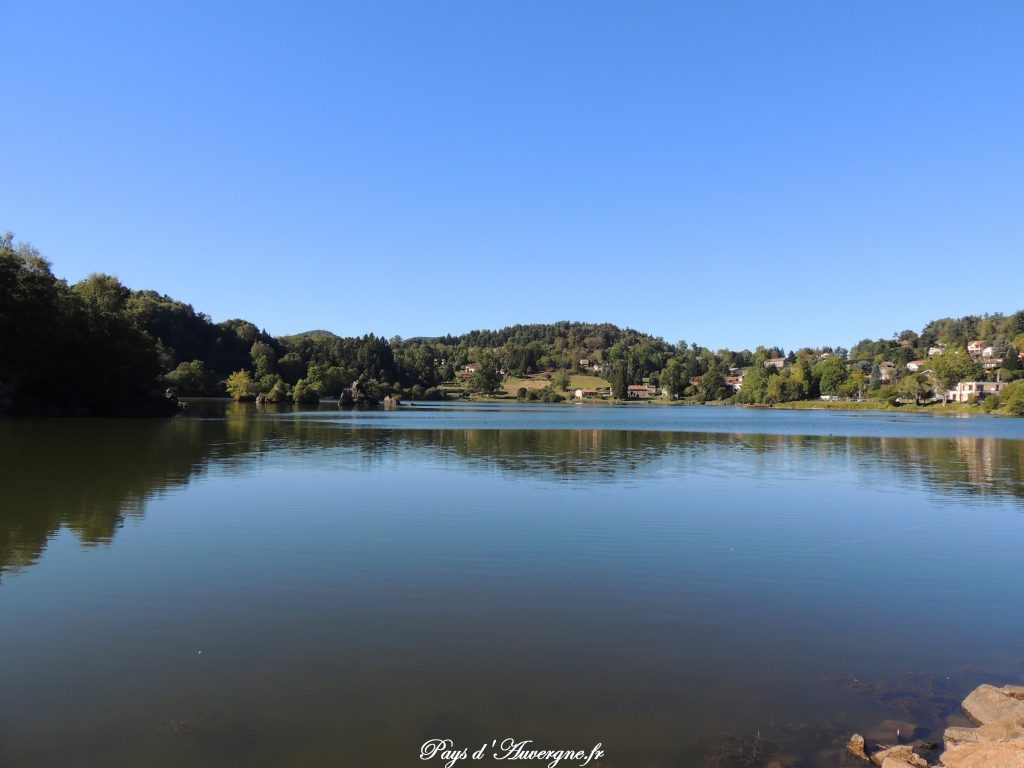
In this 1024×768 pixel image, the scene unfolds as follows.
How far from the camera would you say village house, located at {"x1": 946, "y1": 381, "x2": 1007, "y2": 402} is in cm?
13900

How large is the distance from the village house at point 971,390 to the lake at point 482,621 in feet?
458

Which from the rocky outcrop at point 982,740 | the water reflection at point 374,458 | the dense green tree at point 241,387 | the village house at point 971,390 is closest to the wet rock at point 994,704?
the rocky outcrop at point 982,740

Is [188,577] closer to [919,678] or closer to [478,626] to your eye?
[478,626]

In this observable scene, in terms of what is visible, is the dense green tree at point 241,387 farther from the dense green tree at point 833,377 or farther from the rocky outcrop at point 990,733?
the rocky outcrop at point 990,733

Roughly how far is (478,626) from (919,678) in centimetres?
542

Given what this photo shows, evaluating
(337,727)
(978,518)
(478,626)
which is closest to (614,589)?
(478,626)

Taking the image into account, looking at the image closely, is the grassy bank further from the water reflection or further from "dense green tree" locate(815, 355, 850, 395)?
the water reflection

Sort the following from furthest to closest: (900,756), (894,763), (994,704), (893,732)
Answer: (994,704) < (893,732) < (900,756) < (894,763)

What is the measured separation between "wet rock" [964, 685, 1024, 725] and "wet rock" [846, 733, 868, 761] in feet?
4.80

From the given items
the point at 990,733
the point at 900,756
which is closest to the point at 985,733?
the point at 990,733

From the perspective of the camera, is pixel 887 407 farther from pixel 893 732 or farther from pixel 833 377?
→ pixel 893 732

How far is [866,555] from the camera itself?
47.9 ft

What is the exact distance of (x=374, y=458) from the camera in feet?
109

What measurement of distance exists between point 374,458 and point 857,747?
28.6 metres
